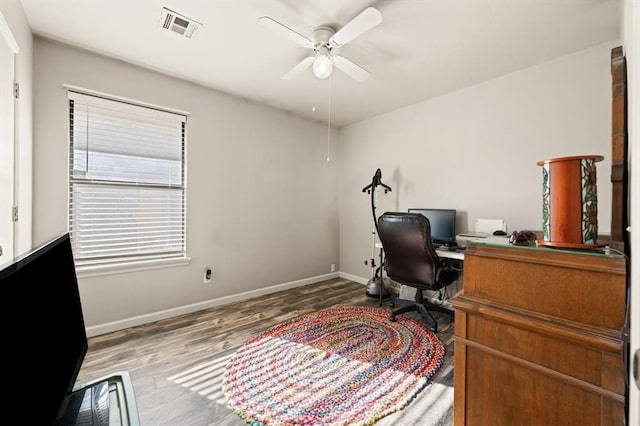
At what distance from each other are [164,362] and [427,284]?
2.26 m

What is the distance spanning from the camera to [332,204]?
4.37m

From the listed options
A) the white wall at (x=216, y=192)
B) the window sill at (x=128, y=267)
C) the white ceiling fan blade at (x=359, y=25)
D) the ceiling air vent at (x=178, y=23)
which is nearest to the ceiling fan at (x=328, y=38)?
the white ceiling fan blade at (x=359, y=25)

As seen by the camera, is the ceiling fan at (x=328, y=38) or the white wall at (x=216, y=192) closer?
the ceiling fan at (x=328, y=38)

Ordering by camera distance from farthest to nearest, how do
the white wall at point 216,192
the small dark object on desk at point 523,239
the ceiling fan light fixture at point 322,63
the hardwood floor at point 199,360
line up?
1. the white wall at point 216,192
2. the ceiling fan light fixture at point 322,63
3. the hardwood floor at point 199,360
4. the small dark object on desk at point 523,239

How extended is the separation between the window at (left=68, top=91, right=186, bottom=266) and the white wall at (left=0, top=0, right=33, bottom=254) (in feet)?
0.99

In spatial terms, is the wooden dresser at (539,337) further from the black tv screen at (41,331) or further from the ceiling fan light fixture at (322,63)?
the ceiling fan light fixture at (322,63)

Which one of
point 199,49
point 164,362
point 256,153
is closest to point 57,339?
point 164,362

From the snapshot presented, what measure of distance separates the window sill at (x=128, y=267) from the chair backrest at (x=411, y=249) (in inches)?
84.5

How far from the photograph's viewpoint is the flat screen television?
2.90m

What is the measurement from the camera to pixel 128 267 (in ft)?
8.36

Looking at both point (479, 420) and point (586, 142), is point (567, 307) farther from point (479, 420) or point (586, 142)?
point (586, 142)

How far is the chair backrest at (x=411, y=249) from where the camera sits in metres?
2.37

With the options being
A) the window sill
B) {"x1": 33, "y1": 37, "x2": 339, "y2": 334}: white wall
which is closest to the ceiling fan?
{"x1": 33, "y1": 37, "x2": 339, "y2": 334}: white wall

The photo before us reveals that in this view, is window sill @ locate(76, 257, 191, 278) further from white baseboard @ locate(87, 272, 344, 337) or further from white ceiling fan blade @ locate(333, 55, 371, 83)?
white ceiling fan blade @ locate(333, 55, 371, 83)
